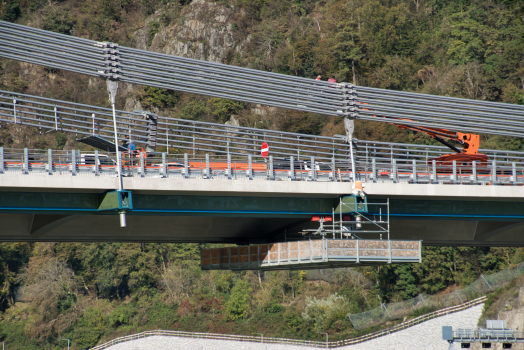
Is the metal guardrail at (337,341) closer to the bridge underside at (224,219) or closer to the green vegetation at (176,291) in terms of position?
the green vegetation at (176,291)

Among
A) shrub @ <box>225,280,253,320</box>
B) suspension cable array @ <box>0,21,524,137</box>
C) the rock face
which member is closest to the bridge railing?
suspension cable array @ <box>0,21,524,137</box>

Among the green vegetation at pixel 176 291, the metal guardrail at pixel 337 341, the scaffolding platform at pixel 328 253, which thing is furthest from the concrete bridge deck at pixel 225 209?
the green vegetation at pixel 176 291

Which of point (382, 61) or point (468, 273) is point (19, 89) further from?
point (468, 273)

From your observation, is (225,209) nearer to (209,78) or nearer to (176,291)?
(209,78)

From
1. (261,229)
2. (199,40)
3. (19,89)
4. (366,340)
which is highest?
(199,40)

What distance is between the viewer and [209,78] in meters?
42.2

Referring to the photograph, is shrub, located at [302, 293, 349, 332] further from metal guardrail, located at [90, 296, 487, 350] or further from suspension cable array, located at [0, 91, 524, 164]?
suspension cable array, located at [0, 91, 524, 164]

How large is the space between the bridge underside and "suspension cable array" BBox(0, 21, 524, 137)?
7.20 metres

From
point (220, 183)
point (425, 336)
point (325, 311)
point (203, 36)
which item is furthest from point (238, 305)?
point (220, 183)

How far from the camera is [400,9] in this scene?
112312mm

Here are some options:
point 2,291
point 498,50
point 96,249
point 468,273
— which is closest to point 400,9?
point 498,50

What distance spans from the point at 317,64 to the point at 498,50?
28.1 m

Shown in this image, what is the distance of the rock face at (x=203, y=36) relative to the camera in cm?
11712

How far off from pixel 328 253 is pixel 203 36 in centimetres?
9046
